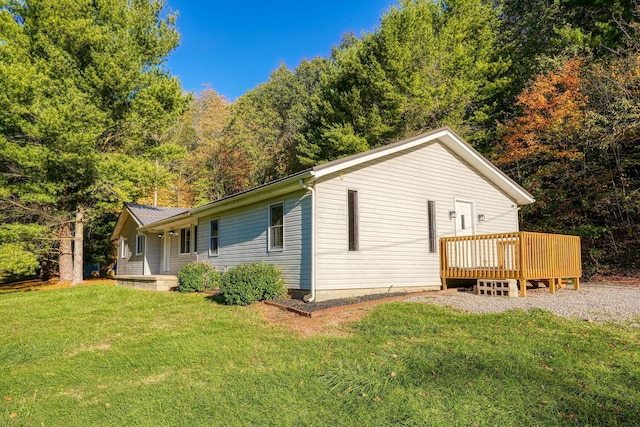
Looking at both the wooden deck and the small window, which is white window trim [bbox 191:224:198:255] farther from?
the wooden deck

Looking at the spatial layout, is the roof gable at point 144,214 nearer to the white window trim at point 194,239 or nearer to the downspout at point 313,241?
the white window trim at point 194,239

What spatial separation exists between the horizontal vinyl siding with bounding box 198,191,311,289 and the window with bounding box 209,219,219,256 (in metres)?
0.17

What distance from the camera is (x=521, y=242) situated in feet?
30.0

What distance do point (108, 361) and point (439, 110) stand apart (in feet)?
64.2

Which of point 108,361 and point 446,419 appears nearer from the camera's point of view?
point 446,419

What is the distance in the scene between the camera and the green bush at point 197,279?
42.1ft

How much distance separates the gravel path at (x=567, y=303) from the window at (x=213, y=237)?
7.50 metres

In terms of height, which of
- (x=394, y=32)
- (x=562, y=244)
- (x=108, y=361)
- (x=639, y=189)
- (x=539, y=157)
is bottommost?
(x=108, y=361)

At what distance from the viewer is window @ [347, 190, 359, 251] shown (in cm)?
998

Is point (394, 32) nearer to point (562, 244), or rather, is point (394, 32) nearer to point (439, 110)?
point (439, 110)

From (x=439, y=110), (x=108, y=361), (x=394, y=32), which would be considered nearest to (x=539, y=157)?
(x=439, y=110)

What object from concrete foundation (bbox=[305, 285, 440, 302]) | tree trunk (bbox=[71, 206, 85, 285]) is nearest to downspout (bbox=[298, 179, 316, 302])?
concrete foundation (bbox=[305, 285, 440, 302])

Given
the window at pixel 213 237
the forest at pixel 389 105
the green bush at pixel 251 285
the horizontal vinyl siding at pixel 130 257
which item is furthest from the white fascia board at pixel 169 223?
the green bush at pixel 251 285

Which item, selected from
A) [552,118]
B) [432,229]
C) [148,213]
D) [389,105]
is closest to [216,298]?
[432,229]
